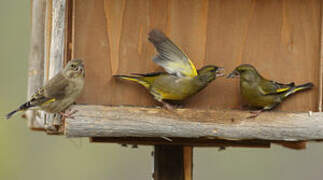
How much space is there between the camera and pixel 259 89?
5648mm

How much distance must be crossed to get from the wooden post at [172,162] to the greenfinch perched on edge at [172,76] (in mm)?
799

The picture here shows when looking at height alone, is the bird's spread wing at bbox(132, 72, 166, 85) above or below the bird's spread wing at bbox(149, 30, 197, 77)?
below

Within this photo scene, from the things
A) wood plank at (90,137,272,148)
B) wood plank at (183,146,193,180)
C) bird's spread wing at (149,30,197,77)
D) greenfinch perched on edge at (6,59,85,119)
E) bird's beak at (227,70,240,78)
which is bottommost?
wood plank at (183,146,193,180)

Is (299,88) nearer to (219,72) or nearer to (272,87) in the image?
(272,87)

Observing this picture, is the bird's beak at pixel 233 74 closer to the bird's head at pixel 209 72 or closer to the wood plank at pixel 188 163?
the bird's head at pixel 209 72

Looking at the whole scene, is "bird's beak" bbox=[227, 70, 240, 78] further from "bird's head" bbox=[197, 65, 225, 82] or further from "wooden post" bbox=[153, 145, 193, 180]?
"wooden post" bbox=[153, 145, 193, 180]

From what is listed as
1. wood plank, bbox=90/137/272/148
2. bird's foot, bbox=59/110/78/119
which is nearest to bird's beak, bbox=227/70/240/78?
wood plank, bbox=90/137/272/148

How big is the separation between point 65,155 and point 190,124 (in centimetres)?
619

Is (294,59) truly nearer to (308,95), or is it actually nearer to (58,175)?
(308,95)

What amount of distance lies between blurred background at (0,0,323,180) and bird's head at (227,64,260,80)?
16.1 ft

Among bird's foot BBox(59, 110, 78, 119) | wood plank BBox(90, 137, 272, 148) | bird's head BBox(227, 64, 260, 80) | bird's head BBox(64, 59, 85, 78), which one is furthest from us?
wood plank BBox(90, 137, 272, 148)

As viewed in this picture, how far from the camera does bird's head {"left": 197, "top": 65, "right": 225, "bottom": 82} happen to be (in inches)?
217

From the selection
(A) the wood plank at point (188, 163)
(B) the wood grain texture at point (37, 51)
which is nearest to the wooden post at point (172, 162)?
(A) the wood plank at point (188, 163)

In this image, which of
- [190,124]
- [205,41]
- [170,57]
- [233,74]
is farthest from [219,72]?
[190,124]
